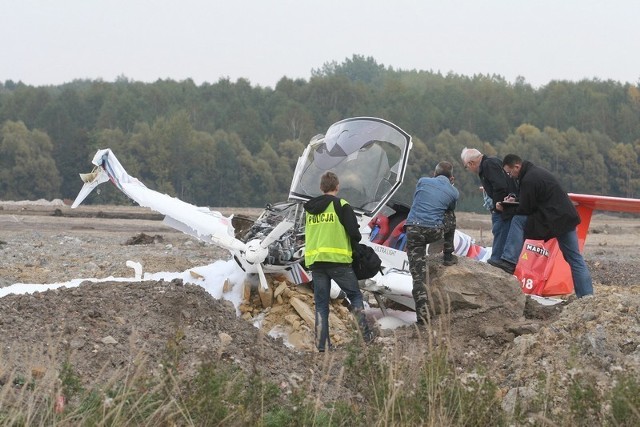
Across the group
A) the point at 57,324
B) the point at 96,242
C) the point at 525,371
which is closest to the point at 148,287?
the point at 57,324

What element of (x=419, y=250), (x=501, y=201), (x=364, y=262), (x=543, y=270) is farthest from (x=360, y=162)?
(x=543, y=270)

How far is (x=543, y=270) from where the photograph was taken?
1396cm

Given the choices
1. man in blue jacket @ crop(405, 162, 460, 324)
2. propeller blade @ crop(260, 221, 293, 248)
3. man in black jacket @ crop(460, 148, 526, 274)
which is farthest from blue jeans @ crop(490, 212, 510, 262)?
propeller blade @ crop(260, 221, 293, 248)

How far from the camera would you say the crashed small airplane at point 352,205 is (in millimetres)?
11914

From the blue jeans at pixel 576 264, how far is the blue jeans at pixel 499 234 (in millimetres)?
1148

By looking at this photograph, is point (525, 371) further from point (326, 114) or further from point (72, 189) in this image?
point (326, 114)

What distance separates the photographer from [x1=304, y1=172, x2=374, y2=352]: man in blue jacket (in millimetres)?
10617

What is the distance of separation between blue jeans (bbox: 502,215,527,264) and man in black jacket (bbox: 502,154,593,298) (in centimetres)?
54

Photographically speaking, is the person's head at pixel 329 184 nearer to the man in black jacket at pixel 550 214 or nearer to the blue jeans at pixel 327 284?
the blue jeans at pixel 327 284

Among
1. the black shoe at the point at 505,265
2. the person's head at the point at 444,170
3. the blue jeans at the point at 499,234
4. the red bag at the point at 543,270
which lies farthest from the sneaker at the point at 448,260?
the red bag at the point at 543,270

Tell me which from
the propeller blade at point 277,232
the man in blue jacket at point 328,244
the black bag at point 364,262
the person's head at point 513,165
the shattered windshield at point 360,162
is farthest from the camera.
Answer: the shattered windshield at point 360,162

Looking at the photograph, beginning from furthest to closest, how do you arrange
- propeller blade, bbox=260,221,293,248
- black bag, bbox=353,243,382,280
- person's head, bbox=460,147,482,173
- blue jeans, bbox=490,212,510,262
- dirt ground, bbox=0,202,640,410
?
blue jeans, bbox=490,212,510,262 < person's head, bbox=460,147,482,173 < propeller blade, bbox=260,221,293,248 < black bag, bbox=353,243,382,280 < dirt ground, bbox=0,202,640,410

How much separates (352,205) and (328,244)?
1.81 metres

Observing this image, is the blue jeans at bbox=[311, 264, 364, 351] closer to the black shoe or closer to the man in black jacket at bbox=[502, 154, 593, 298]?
the man in black jacket at bbox=[502, 154, 593, 298]
